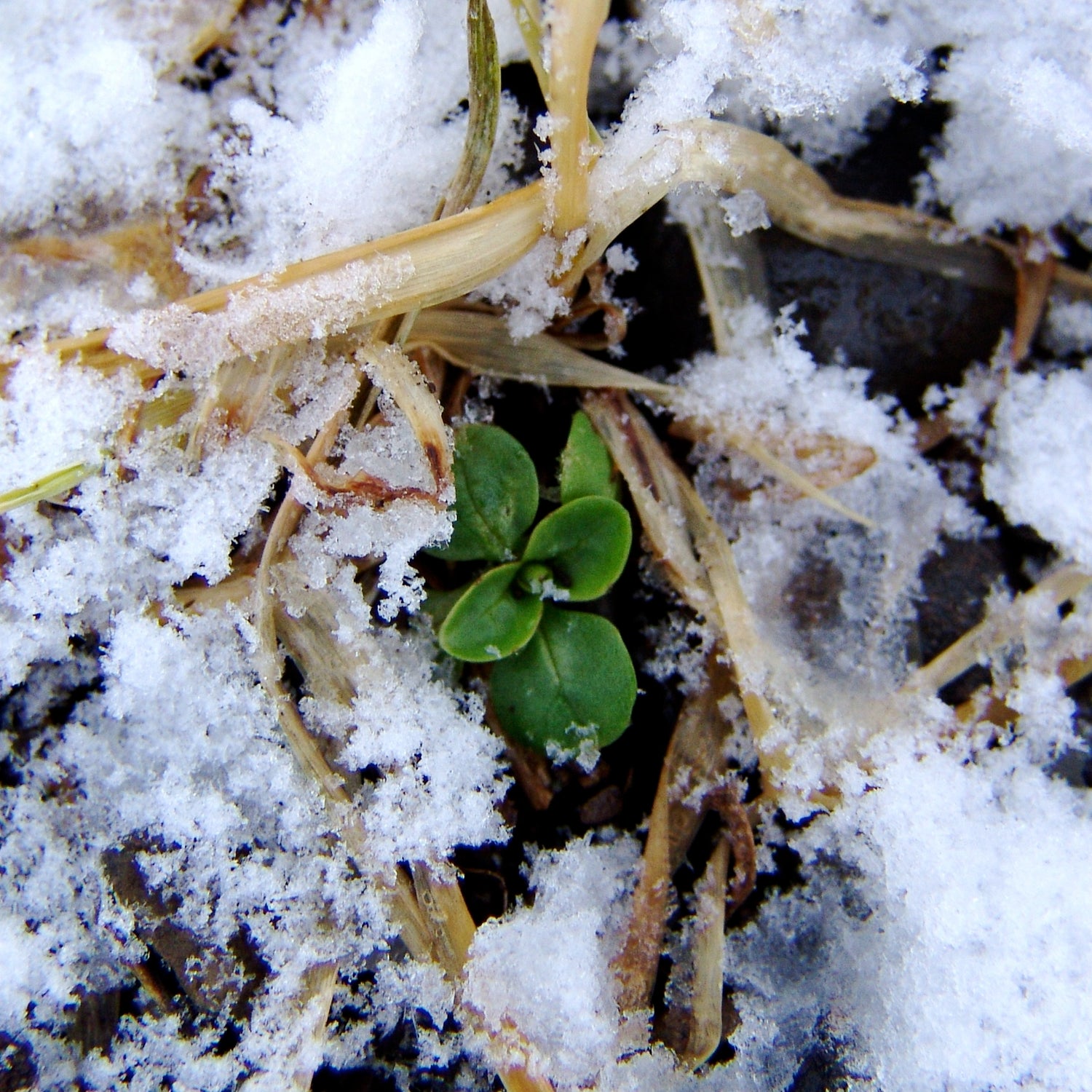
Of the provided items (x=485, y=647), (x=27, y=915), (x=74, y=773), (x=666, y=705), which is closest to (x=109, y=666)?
(x=74, y=773)

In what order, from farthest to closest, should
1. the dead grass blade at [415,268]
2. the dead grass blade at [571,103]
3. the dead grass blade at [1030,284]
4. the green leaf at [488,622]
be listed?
the dead grass blade at [1030,284] → the green leaf at [488,622] → the dead grass blade at [415,268] → the dead grass blade at [571,103]

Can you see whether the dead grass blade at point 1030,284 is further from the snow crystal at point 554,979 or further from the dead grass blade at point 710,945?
the snow crystal at point 554,979

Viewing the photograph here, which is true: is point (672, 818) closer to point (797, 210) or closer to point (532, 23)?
point (797, 210)

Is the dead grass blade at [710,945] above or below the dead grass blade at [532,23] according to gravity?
below

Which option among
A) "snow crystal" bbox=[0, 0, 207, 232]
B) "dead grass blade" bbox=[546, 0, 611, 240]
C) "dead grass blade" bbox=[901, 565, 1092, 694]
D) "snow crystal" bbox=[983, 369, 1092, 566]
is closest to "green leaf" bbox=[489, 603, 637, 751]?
"dead grass blade" bbox=[901, 565, 1092, 694]

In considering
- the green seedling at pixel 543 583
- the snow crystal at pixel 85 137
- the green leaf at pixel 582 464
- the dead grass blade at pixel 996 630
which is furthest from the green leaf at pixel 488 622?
the snow crystal at pixel 85 137

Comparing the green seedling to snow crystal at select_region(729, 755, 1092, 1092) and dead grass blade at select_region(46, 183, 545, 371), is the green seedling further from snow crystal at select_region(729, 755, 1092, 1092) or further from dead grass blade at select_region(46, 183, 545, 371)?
snow crystal at select_region(729, 755, 1092, 1092)

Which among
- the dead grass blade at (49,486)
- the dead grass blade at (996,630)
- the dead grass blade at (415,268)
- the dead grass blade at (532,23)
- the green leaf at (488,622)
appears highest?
the dead grass blade at (532,23)
